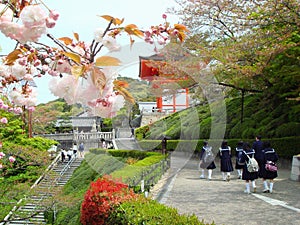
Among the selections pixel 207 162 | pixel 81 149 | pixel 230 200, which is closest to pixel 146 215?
pixel 230 200

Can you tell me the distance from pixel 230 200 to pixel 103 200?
2.76m

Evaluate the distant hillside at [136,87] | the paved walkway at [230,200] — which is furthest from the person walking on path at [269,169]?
the distant hillside at [136,87]

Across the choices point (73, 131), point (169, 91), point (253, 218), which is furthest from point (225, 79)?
point (73, 131)

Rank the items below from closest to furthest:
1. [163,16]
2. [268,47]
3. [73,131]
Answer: [163,16], [268,47], [73,131]

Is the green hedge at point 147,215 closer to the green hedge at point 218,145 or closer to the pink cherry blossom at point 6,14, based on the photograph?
the pink cherry blossom at point 6,14

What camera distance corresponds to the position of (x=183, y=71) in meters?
12.4

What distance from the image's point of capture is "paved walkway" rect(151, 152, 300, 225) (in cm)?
680

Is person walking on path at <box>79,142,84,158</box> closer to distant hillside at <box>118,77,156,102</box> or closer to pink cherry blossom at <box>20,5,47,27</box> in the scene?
distant hillside at <box>118,77,156,102</box>

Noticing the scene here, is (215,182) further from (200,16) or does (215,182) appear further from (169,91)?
(200,16)

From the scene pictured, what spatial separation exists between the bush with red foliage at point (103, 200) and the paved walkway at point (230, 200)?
103 cm

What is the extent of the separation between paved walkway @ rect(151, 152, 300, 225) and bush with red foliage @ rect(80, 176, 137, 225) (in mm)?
1028

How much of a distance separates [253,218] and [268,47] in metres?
5.90

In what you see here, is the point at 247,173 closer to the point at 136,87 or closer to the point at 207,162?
the point at 207,162

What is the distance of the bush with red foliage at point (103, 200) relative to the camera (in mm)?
8195
